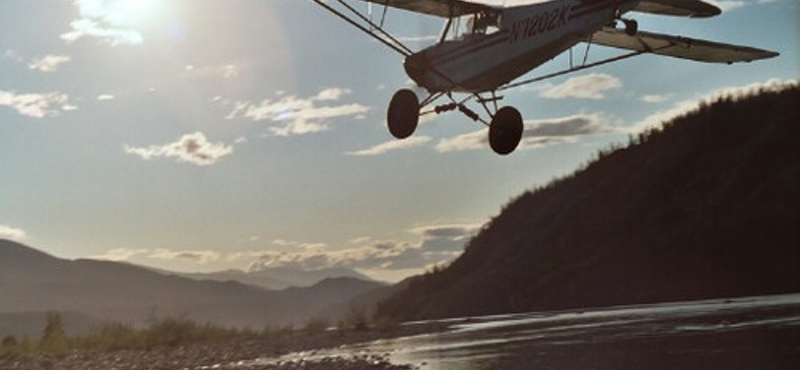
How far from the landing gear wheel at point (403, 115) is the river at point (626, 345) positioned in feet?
18.6

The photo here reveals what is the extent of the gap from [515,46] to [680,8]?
2810 mm

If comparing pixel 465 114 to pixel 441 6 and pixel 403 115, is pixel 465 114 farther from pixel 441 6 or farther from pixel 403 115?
pixel 441 6

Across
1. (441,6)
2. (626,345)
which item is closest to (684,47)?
(441,6)

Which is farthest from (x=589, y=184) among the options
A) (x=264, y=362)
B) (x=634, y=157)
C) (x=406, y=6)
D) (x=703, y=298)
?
(x=406, y=6)

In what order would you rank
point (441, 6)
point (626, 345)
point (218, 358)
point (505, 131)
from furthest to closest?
point (218, 358)
point (626, 345)
point (441, 6)
point (505, 131)

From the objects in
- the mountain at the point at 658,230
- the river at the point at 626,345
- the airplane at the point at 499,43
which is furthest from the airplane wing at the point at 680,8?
the mountain at the point at 658,230

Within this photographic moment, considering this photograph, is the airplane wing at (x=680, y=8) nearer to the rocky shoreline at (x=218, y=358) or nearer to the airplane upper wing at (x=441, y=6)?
the airplane upper wing at (x=441, y=6)

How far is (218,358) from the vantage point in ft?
83.6

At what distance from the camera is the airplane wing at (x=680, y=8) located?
16250 millimetres

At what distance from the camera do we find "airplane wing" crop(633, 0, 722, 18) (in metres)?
16.2

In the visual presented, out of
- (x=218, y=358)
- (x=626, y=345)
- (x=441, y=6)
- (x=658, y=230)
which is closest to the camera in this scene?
(x=441, y=6)

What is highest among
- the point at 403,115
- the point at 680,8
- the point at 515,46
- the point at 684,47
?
the point at 684,47

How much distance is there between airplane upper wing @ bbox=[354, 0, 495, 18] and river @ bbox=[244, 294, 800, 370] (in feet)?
20.6

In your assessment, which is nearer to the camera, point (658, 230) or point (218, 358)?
point (218, 358)
